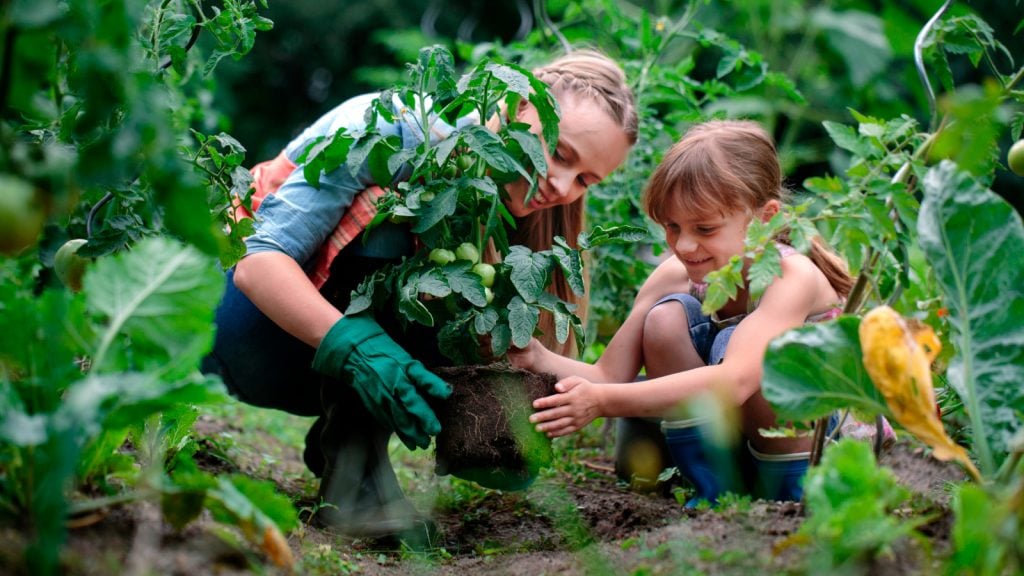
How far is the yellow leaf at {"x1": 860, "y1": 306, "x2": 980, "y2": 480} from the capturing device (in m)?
1.15

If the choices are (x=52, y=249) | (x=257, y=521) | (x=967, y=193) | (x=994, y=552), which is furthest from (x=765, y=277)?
(x=52, y=249)

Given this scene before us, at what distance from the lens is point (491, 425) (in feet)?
5.40

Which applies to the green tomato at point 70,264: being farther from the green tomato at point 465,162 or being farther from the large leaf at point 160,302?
the green tomato at point 465,162

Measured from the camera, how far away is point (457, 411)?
1.67m

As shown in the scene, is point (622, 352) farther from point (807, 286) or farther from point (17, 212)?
point (17, 212)

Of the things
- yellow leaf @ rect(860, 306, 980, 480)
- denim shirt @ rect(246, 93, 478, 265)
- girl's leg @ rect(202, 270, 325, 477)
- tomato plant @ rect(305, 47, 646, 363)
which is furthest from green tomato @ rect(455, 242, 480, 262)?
yellow leaf @ rect(860, 306, 980, 480)

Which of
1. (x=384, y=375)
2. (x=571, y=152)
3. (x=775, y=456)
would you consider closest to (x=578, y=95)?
(x=571, y=152)

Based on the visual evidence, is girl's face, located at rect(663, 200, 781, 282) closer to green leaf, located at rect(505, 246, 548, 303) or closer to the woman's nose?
the woman's nose

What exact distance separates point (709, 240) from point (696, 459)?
0.44 metres

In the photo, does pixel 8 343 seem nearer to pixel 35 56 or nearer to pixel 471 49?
pixel 35 56

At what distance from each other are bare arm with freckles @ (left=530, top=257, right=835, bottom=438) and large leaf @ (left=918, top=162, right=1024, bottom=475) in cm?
43

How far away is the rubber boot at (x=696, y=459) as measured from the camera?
180cm

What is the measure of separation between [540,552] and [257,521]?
0.66 m

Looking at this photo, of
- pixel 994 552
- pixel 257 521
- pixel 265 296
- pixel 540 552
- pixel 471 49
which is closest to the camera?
pixel 994 552
